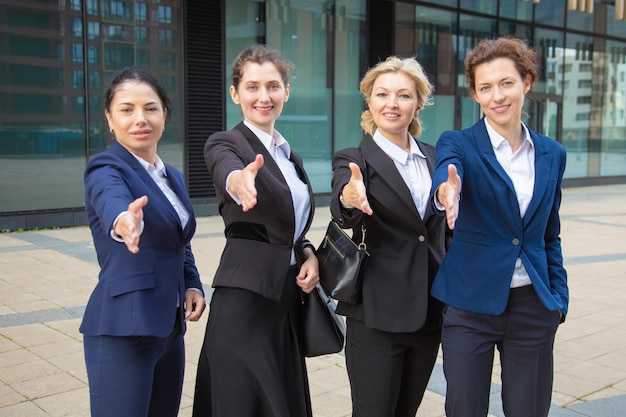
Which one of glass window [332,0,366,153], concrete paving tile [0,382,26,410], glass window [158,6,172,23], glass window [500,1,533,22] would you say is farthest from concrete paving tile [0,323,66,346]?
glass window [500,1,533,22]

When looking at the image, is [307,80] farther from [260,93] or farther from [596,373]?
[260,93]

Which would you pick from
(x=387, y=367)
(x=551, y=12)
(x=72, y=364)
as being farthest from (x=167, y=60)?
(x=551, y=12)

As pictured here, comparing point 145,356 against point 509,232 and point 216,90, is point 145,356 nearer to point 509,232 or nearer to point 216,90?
point 509,232

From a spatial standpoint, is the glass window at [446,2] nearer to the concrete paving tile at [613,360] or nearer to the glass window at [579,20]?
the glass window at [579,20]

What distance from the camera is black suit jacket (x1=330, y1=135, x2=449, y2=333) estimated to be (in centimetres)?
286

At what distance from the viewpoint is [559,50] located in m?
19.6

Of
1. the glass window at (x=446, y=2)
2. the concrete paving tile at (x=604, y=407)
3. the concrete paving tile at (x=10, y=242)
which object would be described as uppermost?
the glass window at (x=446, y=2)

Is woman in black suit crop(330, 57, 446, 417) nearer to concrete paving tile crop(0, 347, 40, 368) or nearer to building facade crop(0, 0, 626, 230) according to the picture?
concrete paving tile crop(0, 347, 40, 368)

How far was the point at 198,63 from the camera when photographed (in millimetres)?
12562

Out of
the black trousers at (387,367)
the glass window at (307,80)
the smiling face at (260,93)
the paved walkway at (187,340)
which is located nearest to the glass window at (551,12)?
the glass window at (307,80)

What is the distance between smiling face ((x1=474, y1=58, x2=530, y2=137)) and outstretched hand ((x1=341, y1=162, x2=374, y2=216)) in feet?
1.94

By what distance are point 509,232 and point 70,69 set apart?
1026 centimetres

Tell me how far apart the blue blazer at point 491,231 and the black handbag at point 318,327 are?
508 mm

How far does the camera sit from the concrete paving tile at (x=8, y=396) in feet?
13.2
